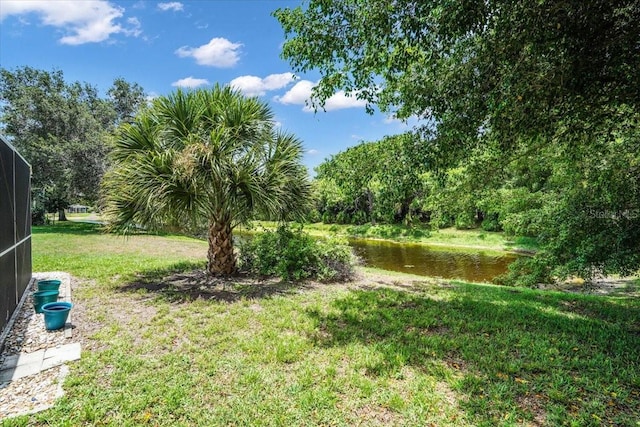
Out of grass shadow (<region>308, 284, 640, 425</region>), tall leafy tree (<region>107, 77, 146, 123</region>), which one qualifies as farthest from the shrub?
tall leafy tree (<region>107, 77, 146, 123</region>)

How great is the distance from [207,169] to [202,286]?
2288 millimetres

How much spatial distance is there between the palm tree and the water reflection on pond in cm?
777

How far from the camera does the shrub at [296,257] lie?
24.0 feet

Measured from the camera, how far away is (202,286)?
6.45 meters

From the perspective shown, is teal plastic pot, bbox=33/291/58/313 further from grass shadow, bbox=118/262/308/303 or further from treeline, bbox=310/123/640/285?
treeline, bbox=310/123/640/285

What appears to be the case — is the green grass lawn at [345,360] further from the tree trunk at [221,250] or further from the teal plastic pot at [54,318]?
the tree trunk at [221,250]

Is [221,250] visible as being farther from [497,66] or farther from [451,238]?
[451,238]

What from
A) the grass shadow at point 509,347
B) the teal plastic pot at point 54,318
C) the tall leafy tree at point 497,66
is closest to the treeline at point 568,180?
Answer: the tall leafy tree at point 497,66

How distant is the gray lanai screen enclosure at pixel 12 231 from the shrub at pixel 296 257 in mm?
3986

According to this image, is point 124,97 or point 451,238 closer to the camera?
point 451,238

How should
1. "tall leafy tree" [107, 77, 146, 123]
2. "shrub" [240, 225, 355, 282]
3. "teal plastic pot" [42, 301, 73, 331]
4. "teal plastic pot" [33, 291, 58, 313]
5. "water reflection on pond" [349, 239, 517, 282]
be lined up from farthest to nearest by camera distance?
1. "tall leafy tree" [107, 77, 146, 123]
2. "water reflection on pond" [349, 239, 517, 282]
3. "shrub" [240, 225, 355, 282]
4. "teal plastic pot" [33, 291, 58, 313]
5. "teal plastic pot" [42, 301, 73, 331]

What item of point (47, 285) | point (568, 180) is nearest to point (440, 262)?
point (568, 180)

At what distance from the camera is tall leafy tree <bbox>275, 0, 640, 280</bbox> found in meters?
3.13

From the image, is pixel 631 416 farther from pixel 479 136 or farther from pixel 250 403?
pixel 479 136
